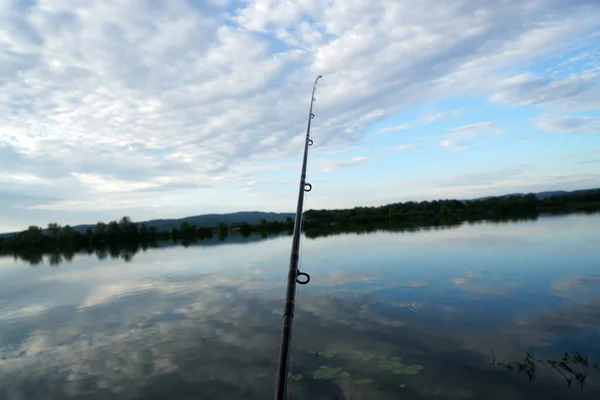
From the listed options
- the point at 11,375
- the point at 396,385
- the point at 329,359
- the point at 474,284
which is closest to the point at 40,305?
the point at 11,375

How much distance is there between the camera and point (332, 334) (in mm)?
9602

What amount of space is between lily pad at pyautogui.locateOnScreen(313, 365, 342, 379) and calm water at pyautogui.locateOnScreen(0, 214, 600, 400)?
0.13 feet

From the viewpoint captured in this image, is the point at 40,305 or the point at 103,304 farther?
the point at 40,305

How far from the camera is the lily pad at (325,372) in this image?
7210 mm

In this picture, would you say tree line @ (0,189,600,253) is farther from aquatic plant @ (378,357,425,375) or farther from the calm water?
aquatic plant @ (378,357,425,375)

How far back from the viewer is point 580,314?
941cm

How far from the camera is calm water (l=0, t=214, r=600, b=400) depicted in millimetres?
6965

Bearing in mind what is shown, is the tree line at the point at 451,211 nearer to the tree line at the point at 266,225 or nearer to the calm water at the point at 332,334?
the tree line at the point at 266,225

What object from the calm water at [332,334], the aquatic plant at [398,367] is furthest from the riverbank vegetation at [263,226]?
the aquatic plant at [398,367]

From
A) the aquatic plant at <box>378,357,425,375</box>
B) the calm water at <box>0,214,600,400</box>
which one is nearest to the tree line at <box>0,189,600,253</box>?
the calm water at <box>0,214,600,400</box>

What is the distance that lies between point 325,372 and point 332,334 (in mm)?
2228

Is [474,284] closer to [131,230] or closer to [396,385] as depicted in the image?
[396,385]

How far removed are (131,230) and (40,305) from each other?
76708mm

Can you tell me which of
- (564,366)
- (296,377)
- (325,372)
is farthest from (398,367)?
(564,366)
